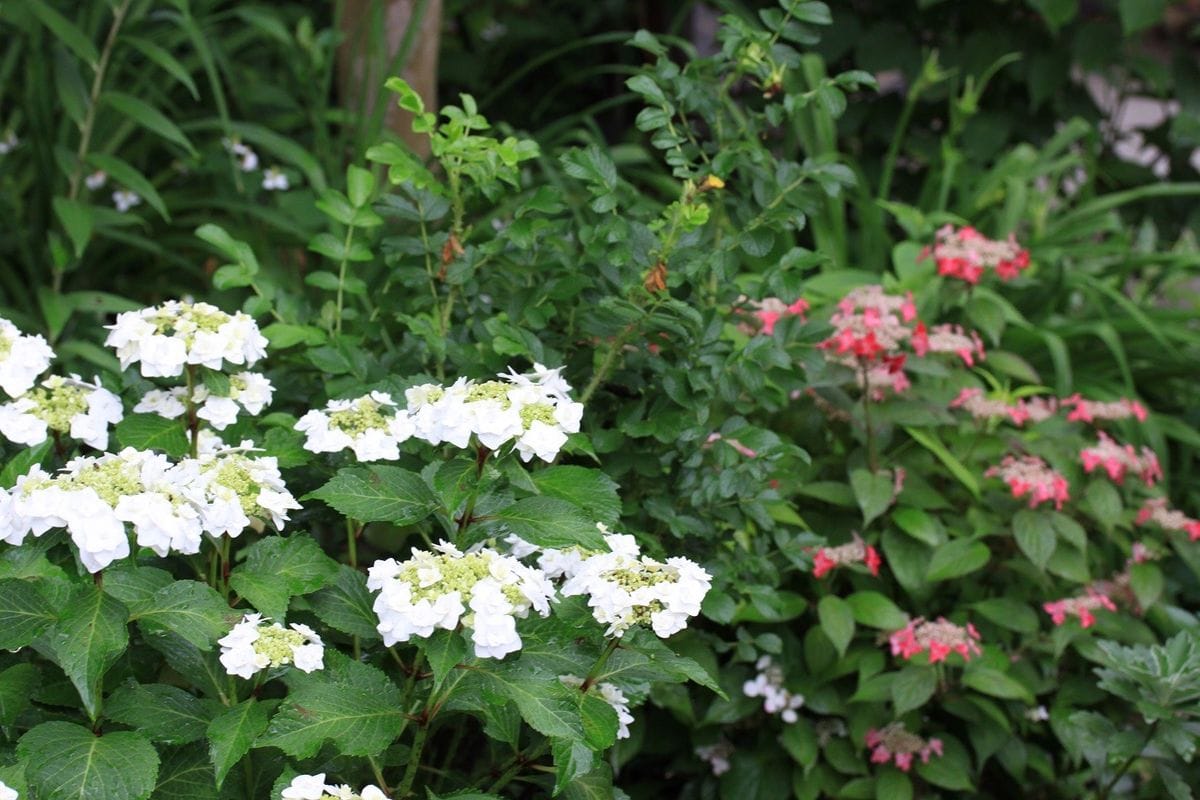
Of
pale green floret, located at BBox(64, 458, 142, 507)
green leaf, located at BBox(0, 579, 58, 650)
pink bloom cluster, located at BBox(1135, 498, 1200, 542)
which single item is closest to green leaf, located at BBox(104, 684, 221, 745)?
green leaf, located at BBox(0, 579, 58, 650)

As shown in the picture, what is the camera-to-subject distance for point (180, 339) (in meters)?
1.41

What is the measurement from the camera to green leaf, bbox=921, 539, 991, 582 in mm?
2139

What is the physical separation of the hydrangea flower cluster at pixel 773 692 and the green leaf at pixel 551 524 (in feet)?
2.76

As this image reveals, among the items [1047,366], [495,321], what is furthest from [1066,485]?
[495,321]

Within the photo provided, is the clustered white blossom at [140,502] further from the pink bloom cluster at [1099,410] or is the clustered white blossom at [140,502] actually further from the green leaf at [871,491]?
the pink bloom cluster at [1099,410]

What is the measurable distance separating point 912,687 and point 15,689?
4.15ft

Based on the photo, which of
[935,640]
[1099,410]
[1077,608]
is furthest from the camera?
[1099,410]

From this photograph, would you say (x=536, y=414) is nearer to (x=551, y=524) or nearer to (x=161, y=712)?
(x=551, y=524)

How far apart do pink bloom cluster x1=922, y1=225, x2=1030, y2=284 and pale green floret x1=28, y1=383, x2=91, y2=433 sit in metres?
1.52

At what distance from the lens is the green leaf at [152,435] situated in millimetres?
1514

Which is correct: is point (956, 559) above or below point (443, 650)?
below

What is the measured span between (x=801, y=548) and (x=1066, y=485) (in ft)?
1.63

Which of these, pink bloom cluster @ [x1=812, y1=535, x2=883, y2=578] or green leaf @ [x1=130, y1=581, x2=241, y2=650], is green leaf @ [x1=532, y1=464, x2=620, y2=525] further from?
pink bloom cluster @ [x1=812, y1=535, x2=883, y2=578]

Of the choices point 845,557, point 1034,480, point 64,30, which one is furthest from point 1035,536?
point 64,30
